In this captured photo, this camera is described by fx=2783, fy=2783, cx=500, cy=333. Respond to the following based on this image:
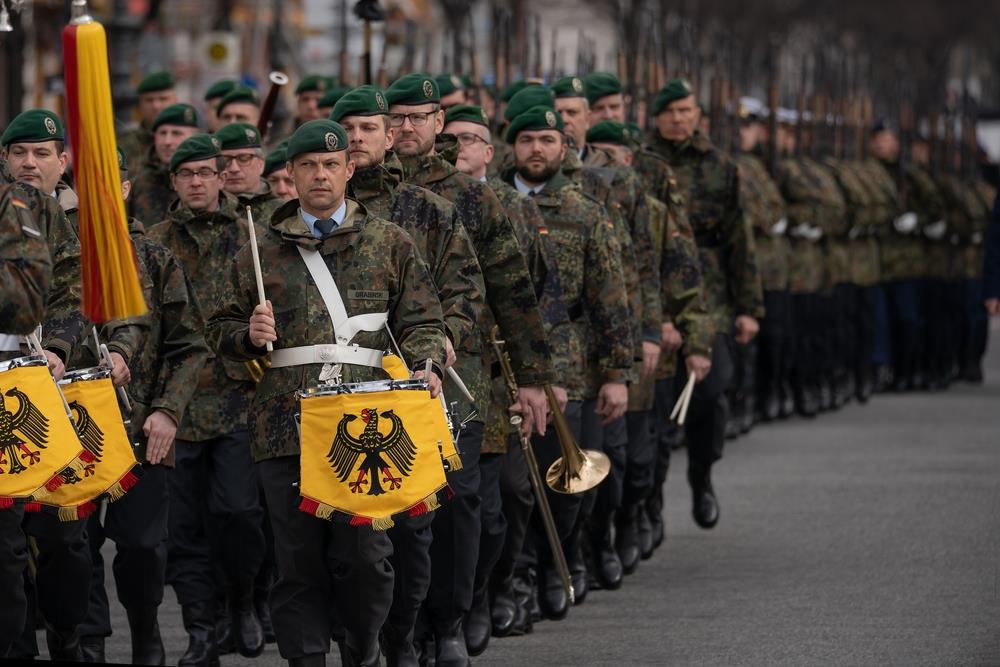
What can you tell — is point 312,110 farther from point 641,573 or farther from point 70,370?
point 70,370

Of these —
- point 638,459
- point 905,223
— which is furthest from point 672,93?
point 905,223

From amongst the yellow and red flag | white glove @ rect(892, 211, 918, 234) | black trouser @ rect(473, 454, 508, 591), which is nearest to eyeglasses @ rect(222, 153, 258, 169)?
black trouser @ rect(473, 454, 508, 591)

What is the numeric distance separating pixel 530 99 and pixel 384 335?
3106 millimetres

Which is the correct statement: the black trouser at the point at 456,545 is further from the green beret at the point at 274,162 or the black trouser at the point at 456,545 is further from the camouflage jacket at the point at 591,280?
the green beret at the point at 274,162

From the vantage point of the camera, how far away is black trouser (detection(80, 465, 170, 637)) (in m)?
9.65

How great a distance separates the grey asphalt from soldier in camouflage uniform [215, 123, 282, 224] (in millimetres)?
1775

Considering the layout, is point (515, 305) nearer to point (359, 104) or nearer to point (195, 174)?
point (359, 104)

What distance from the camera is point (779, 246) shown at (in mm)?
20219

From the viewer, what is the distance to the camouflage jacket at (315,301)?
28.1 feet

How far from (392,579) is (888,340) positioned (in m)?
15.8

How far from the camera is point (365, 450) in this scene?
8.33m

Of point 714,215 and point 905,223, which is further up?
point 714,215

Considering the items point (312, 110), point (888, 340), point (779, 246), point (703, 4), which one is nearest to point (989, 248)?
point (312, 110)

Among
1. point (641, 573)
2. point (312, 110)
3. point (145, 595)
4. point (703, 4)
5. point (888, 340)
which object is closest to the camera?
point (145, 595)
